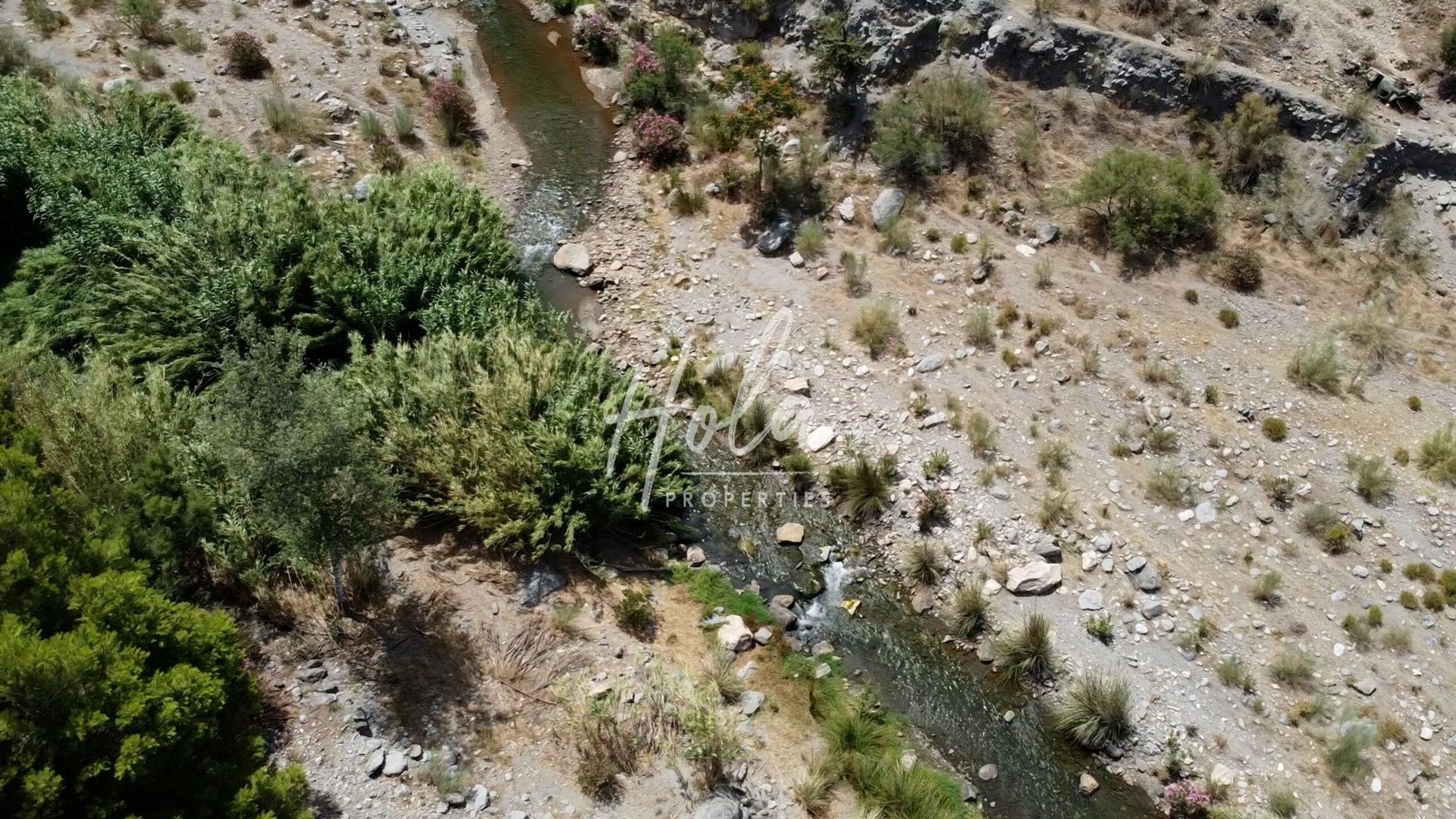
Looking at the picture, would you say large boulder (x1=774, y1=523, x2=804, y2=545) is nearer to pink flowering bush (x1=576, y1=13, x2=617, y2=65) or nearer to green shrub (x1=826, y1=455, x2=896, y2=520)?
green shrub (x1=826, y1=455, x2=896, y2=520)

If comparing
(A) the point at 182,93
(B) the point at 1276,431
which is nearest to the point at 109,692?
(B) the point at 1276,431

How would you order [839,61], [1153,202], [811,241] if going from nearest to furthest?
1. [1153,202]
2. [811,241]
3. [839,61]

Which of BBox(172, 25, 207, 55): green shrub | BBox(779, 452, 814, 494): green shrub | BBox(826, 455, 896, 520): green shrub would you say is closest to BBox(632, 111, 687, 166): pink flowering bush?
BBox(779, 452, 814, 494): green shrub

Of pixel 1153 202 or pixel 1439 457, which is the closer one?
pixel 1439 457

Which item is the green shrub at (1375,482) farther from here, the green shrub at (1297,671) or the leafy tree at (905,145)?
the leafy tree at (905,145)

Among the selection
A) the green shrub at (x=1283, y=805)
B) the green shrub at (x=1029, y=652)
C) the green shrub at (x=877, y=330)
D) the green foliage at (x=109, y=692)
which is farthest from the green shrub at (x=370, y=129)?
the green shrub at (x=1283, y=805)

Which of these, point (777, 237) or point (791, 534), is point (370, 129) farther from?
point (791, 534)
